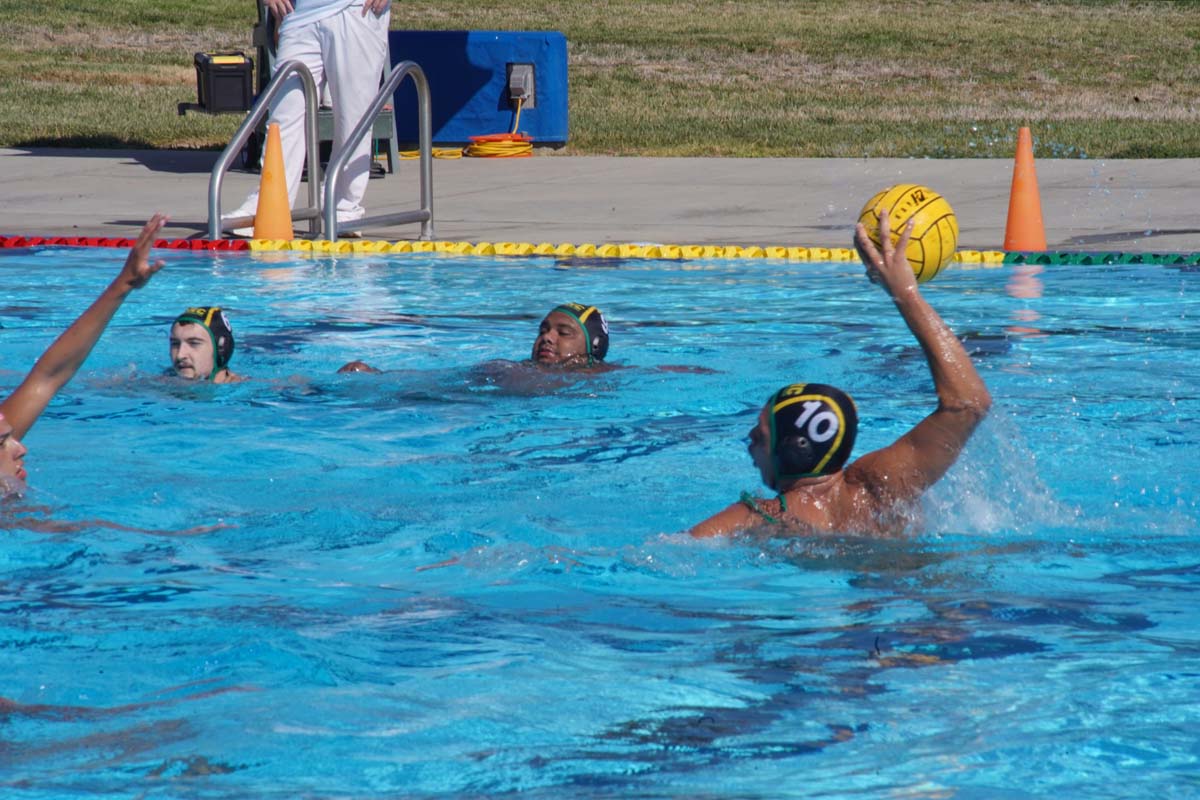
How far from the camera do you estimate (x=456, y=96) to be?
18.7 m

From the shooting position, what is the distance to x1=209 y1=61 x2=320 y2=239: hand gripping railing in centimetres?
1185

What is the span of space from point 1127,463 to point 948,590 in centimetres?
235

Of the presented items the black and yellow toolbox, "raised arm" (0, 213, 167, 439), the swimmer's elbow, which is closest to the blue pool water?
"raised arm" (0, 213, 167, 439)

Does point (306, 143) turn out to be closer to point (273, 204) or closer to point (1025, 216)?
point (273, 204)

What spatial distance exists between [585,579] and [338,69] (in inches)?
333

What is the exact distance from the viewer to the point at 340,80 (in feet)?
42.1

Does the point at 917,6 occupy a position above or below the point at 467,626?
above

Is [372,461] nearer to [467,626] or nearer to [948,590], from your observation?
[467,626]

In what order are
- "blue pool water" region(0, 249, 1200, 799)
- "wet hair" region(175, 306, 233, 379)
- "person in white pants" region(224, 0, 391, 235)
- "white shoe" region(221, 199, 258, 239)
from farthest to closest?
"person in white pants" region(224, 0, 391, 235), "white shoe" region(221, 199, 258, 239), "wet hair" region(175, 306, 233, 379), "blue pool water" region(0, 249, 1200, 799)

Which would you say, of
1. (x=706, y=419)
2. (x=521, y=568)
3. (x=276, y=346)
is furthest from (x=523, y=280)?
(x=521, y=568)

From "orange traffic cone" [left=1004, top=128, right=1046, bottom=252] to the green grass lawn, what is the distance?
5.71m

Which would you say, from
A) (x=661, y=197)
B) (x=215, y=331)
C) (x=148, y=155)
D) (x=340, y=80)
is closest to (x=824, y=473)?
(x=215, y=331)

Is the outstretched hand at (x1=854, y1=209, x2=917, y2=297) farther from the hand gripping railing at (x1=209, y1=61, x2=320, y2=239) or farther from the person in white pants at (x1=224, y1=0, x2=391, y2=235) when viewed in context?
the person in white pants at (x1=224, y1=0, x2=391, y2=235)

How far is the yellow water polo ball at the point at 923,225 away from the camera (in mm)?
5871
